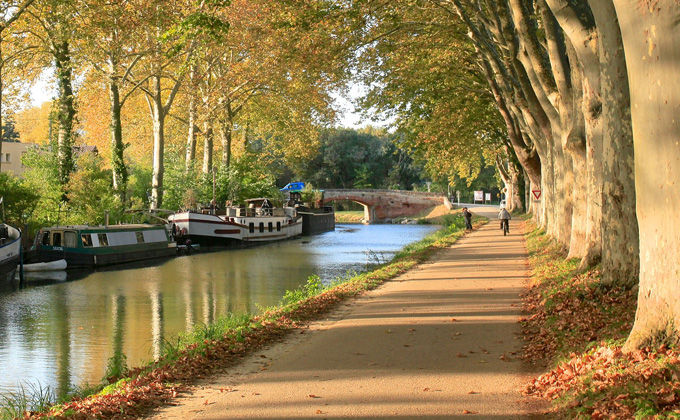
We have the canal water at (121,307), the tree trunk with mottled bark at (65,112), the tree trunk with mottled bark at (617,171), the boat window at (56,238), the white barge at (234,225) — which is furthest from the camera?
the white barge at (234,225)

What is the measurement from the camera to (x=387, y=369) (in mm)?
8273

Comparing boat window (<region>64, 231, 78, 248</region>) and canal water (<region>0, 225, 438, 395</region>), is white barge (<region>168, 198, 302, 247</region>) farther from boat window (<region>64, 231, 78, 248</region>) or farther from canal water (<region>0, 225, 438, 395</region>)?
boat window (<region>64, 231, 78, 248</region>)

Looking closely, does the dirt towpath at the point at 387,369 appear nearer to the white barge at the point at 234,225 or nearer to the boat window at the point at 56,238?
the boat window at the point at 56,238

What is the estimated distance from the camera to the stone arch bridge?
87750mm

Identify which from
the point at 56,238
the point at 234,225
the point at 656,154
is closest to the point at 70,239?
the point at 56,238

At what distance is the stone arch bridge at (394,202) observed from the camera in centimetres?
8775

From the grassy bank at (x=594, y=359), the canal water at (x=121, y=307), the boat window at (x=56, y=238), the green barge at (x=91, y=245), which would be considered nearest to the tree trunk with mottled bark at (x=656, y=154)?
the grassy bank at (x=594, y=359)

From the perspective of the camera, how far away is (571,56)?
14.9m

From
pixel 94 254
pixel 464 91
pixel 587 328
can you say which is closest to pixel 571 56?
pixel 587 328

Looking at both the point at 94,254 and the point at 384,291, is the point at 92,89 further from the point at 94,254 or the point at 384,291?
the point at 384,291

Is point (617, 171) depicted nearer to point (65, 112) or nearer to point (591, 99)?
point (591, 99)

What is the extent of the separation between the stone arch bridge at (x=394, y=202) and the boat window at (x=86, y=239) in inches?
2229

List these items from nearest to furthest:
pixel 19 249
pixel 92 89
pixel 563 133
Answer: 1. pixel 563 133
2. pixel 19 249
3. pixel 92 89

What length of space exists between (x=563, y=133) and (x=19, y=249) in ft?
65.0
